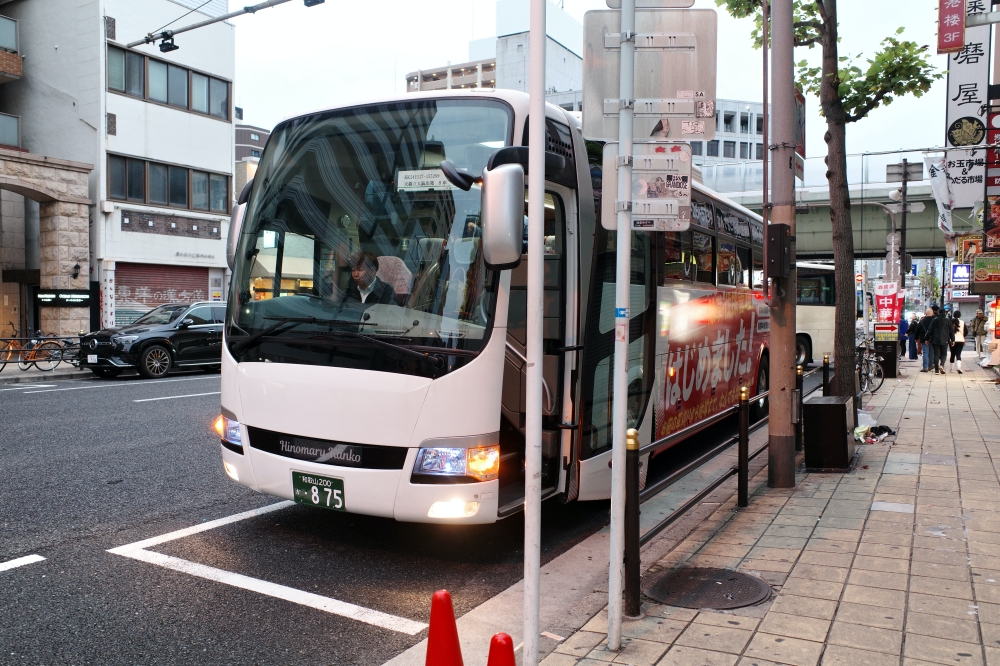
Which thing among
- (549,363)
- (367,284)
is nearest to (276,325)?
(367,284)

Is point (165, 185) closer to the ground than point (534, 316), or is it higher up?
higher up

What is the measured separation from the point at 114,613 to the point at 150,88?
28.4 meters

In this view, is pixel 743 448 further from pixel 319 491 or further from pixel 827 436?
pixel 319 491

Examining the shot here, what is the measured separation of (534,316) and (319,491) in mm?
2418

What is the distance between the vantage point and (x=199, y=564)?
5.21 meters

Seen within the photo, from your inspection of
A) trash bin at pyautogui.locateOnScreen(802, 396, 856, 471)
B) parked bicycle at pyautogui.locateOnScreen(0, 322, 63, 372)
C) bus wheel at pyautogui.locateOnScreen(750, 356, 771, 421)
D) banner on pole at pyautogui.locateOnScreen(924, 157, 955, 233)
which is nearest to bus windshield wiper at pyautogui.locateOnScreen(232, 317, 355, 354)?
trash bin at pyautogui.locateOnScreen(802, 396, 856, 471)

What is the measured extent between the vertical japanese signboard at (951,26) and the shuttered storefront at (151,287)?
25322mm

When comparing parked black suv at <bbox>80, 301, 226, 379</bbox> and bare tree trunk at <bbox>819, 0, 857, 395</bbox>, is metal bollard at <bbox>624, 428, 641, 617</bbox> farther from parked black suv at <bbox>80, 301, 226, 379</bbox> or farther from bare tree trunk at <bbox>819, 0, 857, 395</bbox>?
parked black suv at <bbox>80, 301, 226, 379</bbox>

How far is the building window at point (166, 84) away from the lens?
27672 mm

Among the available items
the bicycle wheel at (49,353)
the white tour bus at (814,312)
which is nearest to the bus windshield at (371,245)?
the bicycle wheel at (49,353)

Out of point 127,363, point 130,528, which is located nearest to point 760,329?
point 130,528

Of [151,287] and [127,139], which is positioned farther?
[151,287]

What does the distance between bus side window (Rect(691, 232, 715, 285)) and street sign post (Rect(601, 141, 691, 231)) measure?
15.2 feet

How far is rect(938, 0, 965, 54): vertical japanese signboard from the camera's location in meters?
10.7
